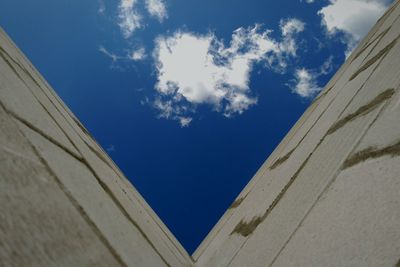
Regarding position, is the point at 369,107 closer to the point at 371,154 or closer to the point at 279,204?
the point at 371,154

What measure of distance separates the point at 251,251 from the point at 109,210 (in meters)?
0.57

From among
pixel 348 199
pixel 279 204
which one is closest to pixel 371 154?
pixel 348 199

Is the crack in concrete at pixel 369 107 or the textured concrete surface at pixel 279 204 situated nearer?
the textured concrete surface at pixel 279 204

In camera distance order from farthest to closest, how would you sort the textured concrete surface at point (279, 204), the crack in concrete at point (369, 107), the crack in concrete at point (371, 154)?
the crack in concrete at point (369, 107) → the crack in concrete at point (371, 154) → the textured concrete surface at point (279, 204)

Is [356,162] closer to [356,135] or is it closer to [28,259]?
[356,135]

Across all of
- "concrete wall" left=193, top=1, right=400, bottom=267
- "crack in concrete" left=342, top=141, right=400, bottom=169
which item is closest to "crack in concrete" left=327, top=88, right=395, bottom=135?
"concrete wall" left=193, top=1, right=400, bottom=267

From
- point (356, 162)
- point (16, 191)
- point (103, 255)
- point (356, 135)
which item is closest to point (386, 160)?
point (356, 162)

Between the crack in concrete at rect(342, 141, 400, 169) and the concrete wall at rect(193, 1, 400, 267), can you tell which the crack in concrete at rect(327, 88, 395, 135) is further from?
the crack in concrete at rect(342, 141, 400, 169)

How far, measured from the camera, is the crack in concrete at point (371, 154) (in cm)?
87

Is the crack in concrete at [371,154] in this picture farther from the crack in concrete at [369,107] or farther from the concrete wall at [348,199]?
the crack in concrete at [369,107]

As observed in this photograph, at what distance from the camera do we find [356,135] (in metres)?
1.19

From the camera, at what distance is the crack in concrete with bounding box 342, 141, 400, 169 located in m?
0.87

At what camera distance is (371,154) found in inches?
38.3

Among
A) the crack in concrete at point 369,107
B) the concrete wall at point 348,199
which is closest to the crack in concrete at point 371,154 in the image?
the concrete wall at point 348,199
